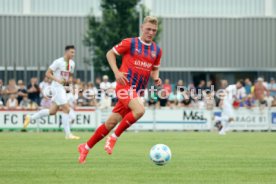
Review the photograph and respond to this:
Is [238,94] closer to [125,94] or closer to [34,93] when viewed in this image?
[34,93]

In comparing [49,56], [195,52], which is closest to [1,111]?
[49,56]

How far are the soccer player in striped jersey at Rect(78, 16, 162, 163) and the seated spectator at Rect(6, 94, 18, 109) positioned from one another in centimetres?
1837

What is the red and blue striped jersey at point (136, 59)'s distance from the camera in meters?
13.6

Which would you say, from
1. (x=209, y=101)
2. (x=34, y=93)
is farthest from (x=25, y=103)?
(x=209, y=101)

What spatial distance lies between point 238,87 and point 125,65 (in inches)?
736

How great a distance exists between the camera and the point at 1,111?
31.4 m

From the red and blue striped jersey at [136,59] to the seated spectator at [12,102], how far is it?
60.7 ft

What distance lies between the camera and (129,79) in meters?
13.6

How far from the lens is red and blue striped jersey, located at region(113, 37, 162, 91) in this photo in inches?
535

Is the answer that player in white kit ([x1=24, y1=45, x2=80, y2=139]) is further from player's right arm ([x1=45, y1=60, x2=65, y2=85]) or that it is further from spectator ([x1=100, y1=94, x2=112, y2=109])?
spectator ([x1=100, y1=94, x2=112, y2=109])

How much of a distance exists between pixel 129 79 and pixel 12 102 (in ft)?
61.9

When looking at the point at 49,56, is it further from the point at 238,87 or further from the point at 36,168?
the point at 36,168

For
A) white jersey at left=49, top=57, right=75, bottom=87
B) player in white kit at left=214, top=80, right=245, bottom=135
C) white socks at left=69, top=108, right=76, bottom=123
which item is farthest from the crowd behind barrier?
white jersey at left=49, top=57, right=75, bottom=87

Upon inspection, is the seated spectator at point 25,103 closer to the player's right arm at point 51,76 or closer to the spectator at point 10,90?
the spectator at point 10,90
